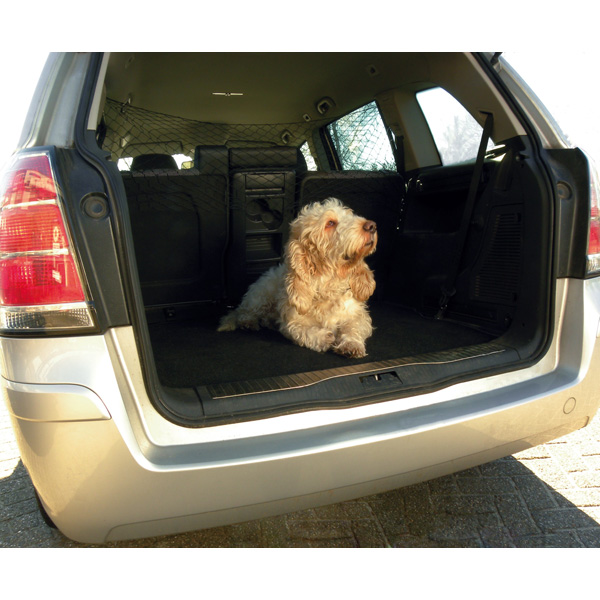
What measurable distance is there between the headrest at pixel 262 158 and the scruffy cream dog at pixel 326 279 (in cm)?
53

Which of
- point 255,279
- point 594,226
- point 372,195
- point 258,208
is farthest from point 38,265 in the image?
point 372,195

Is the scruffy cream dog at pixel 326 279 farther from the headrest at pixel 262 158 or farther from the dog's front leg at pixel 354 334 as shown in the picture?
the headrest at pixel 262 158

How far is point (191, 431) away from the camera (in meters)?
1.68

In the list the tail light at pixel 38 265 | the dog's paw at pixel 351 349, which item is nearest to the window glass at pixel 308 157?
the dog's paw at pixel 351 349

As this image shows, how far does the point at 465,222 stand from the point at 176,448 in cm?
247

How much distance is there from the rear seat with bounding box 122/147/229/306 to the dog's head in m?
0.78

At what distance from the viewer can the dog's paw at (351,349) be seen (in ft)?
9.65

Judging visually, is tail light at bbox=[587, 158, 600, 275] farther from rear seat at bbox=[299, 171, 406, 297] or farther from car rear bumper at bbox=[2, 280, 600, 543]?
rear seat at bbox=[299, 171, 406, 297]

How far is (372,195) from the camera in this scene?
13.8ft

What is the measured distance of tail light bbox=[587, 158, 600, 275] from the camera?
7.57 ft

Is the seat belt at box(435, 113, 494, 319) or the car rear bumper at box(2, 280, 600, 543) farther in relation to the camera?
the seat belt at box(435, 113, 494, 319)

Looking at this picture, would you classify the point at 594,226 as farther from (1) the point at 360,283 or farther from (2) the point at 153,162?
(2) the point at 153,162

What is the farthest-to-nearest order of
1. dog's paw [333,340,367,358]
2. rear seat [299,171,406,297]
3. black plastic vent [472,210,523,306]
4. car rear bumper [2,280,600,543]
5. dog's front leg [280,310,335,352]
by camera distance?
rear seat [299,171,406,297], dog's front leg [280,310,335,352], dog's paw [333,340,367,358], black plastic vent [472,210,523,306], car rear bumper [2,280,600,543]

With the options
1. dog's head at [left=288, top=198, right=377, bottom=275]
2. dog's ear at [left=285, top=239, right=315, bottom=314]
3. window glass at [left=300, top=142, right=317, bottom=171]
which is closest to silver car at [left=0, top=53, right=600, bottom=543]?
dog's ear at [left=285, top=239, right=315, bottom=314]
